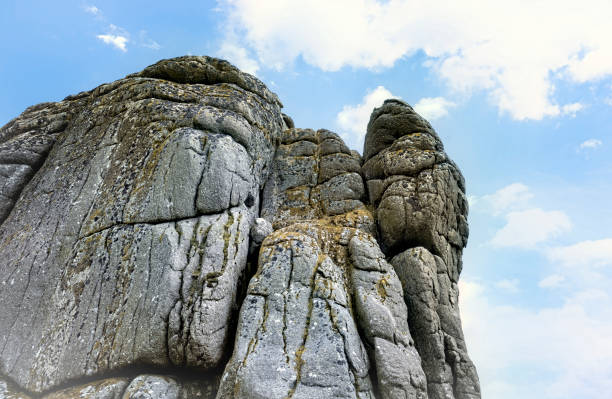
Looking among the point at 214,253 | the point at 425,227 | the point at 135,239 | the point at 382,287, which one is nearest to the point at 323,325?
the point at 382,287

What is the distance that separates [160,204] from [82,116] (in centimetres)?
964

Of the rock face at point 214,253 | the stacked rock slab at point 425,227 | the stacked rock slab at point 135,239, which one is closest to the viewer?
the rock face at point 214,253

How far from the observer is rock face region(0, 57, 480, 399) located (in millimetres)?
12086

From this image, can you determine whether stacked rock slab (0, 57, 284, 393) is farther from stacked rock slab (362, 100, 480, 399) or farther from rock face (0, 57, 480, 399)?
stacked rock slab (362, 100, 480, 399)

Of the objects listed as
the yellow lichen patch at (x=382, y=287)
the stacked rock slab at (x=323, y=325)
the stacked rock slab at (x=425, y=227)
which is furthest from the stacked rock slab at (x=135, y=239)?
the stacked rock slab at (x=425, y=227)

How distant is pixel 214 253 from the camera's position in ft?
45.3

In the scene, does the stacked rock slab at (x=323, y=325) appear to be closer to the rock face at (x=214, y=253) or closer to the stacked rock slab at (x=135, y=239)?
the rock face at (x=214, y=253)

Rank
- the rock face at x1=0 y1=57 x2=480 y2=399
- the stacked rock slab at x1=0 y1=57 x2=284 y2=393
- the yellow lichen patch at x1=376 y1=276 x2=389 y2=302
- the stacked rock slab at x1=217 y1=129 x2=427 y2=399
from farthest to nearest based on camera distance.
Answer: the yellow lichen patch at x1=376 y1=276 x2=389 y2=302, the stacked rock slab at x1=0 y1=57 x2=284 y2=393, the rock face at x1=0 y1=57 x2=480 y2=399, the stacked rock slab at x1=217 y1=129 x2=427 y2=399

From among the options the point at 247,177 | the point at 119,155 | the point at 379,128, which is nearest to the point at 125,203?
the point at 119,155

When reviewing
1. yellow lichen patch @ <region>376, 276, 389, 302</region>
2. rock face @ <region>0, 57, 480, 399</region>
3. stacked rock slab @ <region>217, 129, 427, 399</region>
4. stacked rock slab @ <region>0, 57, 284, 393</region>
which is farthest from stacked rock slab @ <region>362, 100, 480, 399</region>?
stacked rock slab @ <region>0, 57, 284, 393</region>

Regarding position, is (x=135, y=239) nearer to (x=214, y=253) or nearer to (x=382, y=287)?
(x=214, y=253)

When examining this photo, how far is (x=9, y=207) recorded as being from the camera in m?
18.1

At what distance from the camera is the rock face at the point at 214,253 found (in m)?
12.1

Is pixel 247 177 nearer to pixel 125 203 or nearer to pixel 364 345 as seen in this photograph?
pixel 125 203
